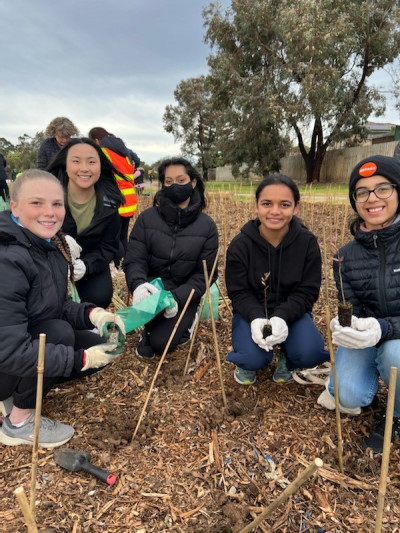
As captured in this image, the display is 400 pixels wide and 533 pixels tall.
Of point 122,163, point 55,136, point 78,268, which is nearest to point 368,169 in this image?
point 78,268

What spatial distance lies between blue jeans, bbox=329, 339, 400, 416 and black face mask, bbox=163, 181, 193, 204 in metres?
1.21

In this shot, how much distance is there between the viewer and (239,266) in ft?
6.25

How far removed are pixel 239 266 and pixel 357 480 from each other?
3.43 ft

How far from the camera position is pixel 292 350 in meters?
1.80

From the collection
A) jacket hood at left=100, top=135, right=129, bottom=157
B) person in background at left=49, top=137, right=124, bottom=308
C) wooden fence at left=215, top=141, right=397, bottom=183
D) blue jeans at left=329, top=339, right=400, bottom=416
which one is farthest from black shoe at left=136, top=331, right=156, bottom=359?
wooden fence at left=215, top=141, right=397, bottom=183

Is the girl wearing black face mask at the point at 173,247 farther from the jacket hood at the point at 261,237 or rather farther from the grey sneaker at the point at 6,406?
the grey sneaker at the point at 6,406

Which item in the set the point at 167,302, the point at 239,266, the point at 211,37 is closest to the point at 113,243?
the point at 167,302

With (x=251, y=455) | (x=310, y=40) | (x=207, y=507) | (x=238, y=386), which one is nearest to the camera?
(x=207, y=507)

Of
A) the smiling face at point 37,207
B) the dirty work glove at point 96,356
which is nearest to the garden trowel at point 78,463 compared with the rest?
the dirty work glove at point 96,356

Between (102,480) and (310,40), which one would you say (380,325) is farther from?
(310,40)

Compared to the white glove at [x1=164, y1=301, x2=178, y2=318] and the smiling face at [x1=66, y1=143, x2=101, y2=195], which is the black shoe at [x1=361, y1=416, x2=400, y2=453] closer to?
the white glove at [x1=164, y1=301, x2=178, y2=318]

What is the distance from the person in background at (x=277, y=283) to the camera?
1.77 m

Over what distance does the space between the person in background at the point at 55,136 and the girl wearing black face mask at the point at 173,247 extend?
1331 mm

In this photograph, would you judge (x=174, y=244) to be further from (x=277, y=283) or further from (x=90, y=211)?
(x=277, y=283)
